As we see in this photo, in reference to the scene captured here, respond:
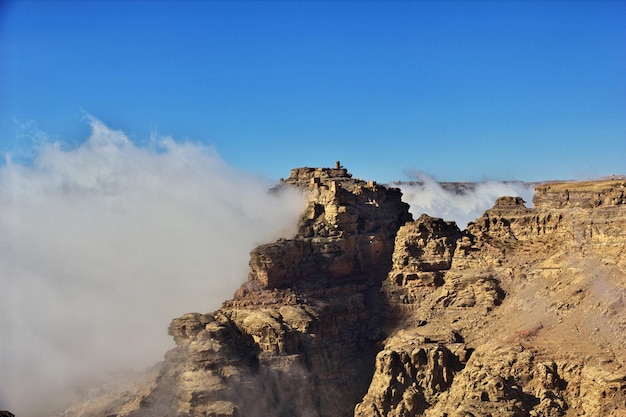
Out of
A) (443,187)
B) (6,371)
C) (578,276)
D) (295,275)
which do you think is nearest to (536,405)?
(578,276)

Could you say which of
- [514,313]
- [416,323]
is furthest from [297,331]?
[514,313]

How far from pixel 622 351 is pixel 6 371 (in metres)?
36.2

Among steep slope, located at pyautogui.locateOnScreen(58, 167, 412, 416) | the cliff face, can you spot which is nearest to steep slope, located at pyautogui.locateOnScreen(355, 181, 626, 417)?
the cliff face

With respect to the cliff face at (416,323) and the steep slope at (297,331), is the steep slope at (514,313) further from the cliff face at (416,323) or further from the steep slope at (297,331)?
the steep slope at (297,331)

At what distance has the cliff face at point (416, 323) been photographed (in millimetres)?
38844

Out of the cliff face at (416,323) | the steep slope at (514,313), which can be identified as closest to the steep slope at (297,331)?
the cliff face at (416,323)

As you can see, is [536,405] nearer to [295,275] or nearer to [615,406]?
[615,406]

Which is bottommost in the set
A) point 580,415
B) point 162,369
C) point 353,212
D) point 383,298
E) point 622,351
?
point 580,415

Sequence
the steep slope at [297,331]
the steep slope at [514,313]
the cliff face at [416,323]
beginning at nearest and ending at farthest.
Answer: the steep slope at [514,313]
the cliff face at [416,323]
the steep slope at [297,331]

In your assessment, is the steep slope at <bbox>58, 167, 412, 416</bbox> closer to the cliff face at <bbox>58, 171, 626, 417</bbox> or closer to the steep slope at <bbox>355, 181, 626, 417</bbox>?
the cliff face at <bbox>58, 171, 626, 417</bbox>

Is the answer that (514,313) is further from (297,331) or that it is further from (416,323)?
(297,331)

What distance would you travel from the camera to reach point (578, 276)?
139ft

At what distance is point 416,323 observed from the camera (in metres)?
48.6

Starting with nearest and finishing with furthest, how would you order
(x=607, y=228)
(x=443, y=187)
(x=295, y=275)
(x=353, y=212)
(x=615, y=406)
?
(x=615, y=406), (x=607, y=228), (x=295, y=275), (x=353, y=212), (x=443, y=187)
